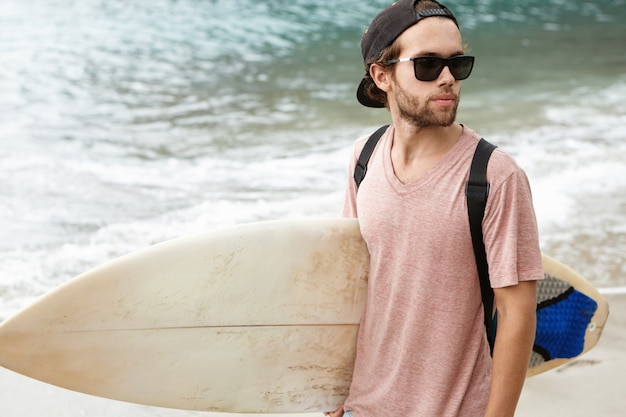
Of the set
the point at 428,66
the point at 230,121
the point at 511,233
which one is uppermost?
the point at 428,66

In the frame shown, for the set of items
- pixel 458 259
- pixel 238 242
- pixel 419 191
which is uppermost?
pixel 419 191

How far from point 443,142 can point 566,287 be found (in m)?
1.21

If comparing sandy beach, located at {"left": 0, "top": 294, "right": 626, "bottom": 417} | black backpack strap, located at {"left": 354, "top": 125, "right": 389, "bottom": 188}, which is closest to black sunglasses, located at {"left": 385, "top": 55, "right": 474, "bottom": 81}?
black backpack strap, located at {"left": 354, "top": 125, "right": 389, "bottom": 188}

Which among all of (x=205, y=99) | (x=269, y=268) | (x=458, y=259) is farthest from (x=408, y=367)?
(x=205, y=99)

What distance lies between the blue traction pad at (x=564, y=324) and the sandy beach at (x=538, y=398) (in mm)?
406

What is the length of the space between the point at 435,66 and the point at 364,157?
0.31 m

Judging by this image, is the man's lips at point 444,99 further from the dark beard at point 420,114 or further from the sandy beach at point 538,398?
the sandy beach at point 538,398

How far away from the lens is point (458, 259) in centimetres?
176

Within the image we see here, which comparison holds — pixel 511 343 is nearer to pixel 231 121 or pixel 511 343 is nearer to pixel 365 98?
pixel 365 98

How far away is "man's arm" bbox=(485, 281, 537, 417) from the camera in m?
1.70

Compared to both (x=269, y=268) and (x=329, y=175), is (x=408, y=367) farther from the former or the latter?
(x=329, y=175)

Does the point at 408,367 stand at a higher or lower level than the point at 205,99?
higher

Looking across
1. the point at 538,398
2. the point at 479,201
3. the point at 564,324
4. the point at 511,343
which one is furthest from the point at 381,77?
the point at 538,398

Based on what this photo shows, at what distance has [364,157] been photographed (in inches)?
79.9
